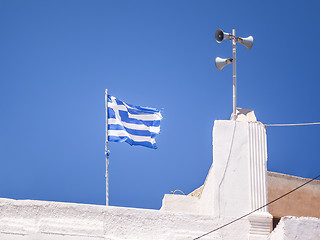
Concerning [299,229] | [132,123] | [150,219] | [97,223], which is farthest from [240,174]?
[132,123]

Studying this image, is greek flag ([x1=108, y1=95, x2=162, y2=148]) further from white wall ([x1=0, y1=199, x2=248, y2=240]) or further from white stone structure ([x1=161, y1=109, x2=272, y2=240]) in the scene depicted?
white wall ([x1=0, y1=199, x2=248, y2=240])

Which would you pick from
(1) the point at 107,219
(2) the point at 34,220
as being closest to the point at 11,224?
(2) the point at 34,220

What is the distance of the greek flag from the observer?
14.2 m

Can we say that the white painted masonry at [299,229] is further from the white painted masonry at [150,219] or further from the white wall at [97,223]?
the white wall at [97,223]

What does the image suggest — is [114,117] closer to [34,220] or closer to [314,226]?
[34,220]

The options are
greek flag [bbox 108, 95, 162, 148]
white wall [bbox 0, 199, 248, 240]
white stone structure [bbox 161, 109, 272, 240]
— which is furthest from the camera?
greek flag [bbox 108, 95, 162, 148]

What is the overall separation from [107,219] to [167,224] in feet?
4.04

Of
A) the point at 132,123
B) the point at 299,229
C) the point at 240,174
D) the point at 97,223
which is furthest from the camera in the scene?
the point at 132,123

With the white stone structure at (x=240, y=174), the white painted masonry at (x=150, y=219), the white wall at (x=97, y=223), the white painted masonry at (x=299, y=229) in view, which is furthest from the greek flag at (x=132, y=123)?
the white painted masonry at (x=299, y=229)

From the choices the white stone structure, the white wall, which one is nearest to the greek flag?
the white stone structure

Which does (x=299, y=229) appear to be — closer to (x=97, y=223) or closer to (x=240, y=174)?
A: (x=240, y=174)

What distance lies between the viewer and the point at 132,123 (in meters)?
14.4

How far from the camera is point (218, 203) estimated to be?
1191 centimetres

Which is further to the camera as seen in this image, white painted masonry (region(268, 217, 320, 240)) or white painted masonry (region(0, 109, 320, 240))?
white painted masonry (region(0, 109, 320, 240))
